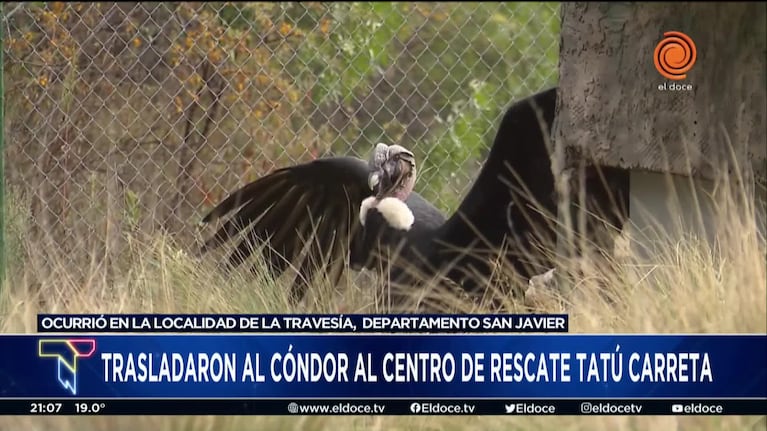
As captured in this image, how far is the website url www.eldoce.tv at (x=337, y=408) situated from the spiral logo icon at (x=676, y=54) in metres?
1.14

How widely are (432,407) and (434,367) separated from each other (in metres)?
0.09

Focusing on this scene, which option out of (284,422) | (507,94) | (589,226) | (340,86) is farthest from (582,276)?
(507,94)

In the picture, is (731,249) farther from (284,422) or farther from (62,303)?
(62,303)

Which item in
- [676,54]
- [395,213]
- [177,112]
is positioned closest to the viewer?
[676,54]

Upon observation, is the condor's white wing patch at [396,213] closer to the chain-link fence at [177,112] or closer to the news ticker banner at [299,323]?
the chain-link fence at [177,112]

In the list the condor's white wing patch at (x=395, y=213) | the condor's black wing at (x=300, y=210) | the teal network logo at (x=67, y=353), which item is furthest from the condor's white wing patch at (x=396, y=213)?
the teal network logo at (x=67, y=353)

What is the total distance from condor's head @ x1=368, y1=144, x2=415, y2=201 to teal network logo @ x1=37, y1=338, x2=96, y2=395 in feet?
3.79

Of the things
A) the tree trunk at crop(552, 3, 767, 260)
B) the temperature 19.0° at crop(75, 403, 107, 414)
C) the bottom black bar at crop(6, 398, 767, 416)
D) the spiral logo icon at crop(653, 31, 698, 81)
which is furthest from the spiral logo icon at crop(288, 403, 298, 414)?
the spiral logo icon at crop(653, 31, 698, 81)

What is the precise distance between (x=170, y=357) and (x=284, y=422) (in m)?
0.29

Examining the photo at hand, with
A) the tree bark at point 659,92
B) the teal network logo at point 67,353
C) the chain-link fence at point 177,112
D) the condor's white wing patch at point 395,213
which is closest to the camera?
the teal network logo at point 67,353

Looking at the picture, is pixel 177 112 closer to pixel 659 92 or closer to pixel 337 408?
pixel 659 92

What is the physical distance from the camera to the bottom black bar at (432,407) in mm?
2699

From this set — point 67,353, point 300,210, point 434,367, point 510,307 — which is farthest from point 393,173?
point 67,353

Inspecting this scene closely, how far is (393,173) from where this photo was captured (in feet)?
12.1
